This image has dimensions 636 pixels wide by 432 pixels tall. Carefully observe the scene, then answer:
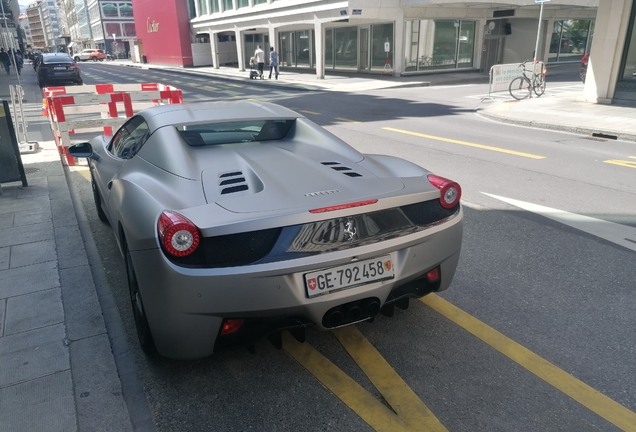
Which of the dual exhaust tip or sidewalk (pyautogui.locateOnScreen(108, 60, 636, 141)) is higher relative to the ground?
the dual exhaust tip

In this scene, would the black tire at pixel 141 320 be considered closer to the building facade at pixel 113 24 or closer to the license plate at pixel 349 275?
the license plate at pixel 349 275

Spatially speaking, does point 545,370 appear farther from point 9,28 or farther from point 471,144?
point 9,28

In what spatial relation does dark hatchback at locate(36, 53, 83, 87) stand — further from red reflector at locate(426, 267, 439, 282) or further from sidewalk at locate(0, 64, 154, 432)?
red reflector at locate(426, 267, 439, 282)

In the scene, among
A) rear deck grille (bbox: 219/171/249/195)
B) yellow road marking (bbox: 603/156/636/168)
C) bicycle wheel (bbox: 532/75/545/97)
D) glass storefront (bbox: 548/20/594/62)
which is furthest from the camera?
glass storefront (bbox: 548/20/594/62)

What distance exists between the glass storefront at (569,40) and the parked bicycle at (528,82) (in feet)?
62.4

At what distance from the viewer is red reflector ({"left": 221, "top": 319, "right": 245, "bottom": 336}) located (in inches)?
99.2

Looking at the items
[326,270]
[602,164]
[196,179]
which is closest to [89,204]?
[196,179]

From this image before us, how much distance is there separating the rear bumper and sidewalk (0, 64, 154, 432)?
43 centimetres

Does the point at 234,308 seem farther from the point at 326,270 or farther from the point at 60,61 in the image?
the point at 60,61

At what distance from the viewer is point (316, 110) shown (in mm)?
15961

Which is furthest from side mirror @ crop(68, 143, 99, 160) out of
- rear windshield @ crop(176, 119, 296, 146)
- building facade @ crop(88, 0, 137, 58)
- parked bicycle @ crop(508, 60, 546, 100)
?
building facade @ crop(88, 0, 137, 58)

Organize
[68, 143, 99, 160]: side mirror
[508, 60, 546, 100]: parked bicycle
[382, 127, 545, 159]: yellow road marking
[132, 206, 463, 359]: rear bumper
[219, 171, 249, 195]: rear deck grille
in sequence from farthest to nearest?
1. [508, 60, 546, 100]: parked bicycle
2. [382, 127, 545, 159]: yellow road marking
3. [68, 143, 99, 160]: side mirror
4. [219, 171, 249, 195]: rear deck grille
5. [132, 206, 463, 359]: rear bumper

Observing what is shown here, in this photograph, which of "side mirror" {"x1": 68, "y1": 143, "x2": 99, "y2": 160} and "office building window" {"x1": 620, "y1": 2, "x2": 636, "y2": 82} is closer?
"side mirror" {"x1": 68, "y1": 143, "x2": 99, "y2": 160}

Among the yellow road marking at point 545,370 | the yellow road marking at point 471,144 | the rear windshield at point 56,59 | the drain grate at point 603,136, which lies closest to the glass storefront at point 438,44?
the yellow road marking at point 471,144
